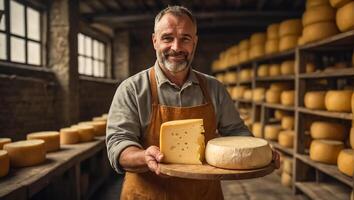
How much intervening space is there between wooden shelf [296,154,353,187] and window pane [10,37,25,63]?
3.79 meters

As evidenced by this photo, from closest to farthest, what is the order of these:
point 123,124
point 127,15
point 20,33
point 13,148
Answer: point 123,124
point 13,148
point 20,33
point 127,15

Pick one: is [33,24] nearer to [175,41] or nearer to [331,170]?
[175,41]

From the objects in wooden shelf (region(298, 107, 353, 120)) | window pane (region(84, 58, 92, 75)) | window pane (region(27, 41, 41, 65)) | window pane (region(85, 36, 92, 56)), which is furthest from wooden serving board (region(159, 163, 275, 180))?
window pane (region(85, 36, 92, 56))

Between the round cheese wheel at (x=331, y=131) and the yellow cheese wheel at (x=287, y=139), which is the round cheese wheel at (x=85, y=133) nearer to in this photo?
the yellow cheese wheel at (x=287, y=139)

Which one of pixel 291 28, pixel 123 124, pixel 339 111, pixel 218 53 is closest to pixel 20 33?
pixel 123 124

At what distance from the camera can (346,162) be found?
274 cm

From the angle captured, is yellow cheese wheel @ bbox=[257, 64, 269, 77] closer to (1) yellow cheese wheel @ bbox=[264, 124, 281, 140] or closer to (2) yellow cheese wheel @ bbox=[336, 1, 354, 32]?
(1) yellow cheese wheel @ bbox=[264, 124, 281, 140]

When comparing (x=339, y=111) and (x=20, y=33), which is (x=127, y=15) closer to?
(x=20, y=33)

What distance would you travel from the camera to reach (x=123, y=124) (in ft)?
4.95

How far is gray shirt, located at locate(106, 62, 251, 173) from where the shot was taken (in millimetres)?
1491

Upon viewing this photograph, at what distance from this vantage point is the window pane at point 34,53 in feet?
14.0

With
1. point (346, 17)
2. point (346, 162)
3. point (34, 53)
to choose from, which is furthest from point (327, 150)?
point (34, 53)

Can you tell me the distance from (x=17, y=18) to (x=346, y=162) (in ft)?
13.6

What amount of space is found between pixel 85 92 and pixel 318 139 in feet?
13.3
